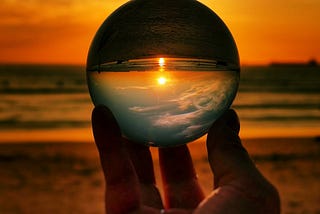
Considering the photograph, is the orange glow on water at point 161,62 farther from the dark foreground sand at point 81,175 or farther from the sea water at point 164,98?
the dark foreground sand at point 81,175

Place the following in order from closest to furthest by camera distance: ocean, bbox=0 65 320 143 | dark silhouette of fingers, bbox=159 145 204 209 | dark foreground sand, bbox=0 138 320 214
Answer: dark silhouette of fingers, bbox=159 145 204 209
dark foreground sand, bbox=0 138 320 214
ocean, bbox=0 65 320 143

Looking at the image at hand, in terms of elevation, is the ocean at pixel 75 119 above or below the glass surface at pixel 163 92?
below

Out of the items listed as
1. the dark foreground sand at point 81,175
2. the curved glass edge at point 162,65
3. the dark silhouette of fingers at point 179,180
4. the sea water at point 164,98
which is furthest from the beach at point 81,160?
the curved glass edge at point 162,65

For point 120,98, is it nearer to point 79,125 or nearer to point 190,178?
point 190,178

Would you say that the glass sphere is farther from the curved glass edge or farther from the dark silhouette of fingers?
the dark silhouette of fingers

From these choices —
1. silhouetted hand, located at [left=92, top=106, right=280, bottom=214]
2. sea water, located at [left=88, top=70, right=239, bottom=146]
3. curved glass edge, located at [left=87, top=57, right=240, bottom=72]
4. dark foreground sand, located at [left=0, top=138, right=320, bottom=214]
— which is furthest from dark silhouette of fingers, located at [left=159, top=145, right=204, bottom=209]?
dark foreground sand, located at [left=0, top=138, right=320, bottom=214]

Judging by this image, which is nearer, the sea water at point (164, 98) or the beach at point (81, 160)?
the sea water at point (164, 98)

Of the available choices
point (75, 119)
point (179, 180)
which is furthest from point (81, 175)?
point (75, 119)
